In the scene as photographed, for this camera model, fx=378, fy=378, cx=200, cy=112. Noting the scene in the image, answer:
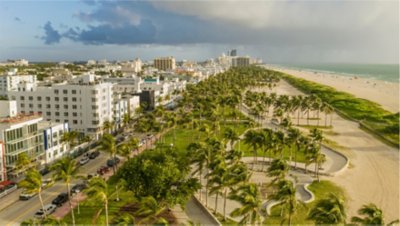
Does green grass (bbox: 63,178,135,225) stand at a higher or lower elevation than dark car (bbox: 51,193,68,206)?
lower

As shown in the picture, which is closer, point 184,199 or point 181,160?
point 184,199

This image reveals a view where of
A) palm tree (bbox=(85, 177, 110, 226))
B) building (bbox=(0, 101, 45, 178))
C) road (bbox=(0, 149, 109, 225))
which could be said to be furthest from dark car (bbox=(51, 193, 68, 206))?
palm tree (bbox=(85, 177, 110, 226))

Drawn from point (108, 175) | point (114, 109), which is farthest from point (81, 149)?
point (114, 109)

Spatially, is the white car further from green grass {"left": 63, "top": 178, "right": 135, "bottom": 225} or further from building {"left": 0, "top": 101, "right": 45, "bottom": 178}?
green grass {"left": 63, "top": 178, "right": 135, "bottom": 225}

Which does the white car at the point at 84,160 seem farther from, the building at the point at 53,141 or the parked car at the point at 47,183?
the parked car at the point at 47,183

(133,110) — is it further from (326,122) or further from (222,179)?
(222,179)

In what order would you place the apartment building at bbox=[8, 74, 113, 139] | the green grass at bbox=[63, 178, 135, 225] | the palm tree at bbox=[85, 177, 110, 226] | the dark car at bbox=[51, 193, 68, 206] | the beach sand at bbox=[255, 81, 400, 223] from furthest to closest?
1. the apartment building at bbox=[8, 74, 113, 139]
2. the beach sand at bbox=[255, 81, 400, 223]
3. the dark car at bbox=[51, 193, 68, 206]
4. the green grass at bbox=[63, 178, 135, 225]
5. the palm tree at bbox=[85, 177, 110, 226]

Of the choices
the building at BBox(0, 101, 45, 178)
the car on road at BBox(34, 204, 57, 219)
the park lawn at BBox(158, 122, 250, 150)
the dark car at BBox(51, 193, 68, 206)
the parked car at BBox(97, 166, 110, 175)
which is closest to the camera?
the car on road at BBox(34, 204, 57, 219)

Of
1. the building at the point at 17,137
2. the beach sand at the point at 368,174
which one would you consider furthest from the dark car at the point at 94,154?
the beach sand at the point at 368,174
